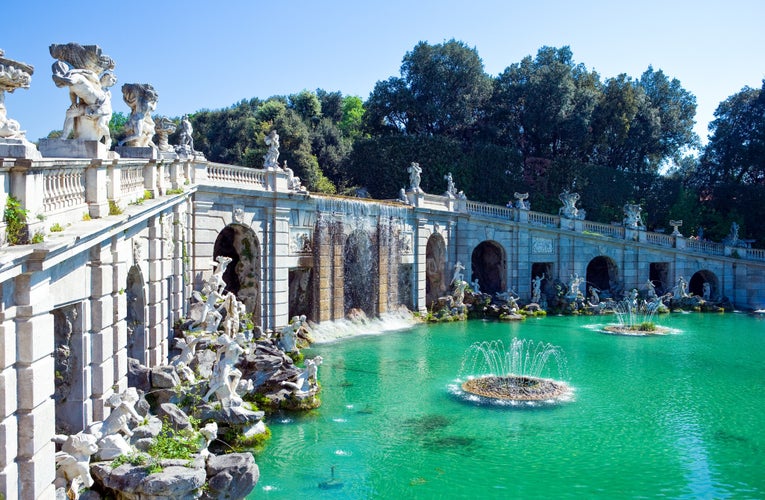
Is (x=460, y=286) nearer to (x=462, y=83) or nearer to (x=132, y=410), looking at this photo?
(x=462, y=83)

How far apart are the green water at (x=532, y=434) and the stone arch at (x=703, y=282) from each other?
16432 mm

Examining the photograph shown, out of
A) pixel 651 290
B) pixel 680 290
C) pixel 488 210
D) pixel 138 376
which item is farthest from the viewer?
pixel 680 290

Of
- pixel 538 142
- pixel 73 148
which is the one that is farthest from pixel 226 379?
pixel 538 142

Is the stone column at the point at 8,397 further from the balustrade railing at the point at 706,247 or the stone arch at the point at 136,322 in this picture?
the balustrade railing at the point at 706,247

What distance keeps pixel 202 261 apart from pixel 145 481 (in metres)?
13.6

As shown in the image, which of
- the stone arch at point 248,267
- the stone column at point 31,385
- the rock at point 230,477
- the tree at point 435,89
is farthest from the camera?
the tree at point 435,89

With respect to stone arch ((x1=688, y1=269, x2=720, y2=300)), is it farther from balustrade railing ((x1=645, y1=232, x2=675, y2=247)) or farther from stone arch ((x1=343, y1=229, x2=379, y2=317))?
stone arch ((x1=343, y1=229, x2=379, y2=317))

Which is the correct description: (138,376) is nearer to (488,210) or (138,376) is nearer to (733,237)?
(488,210)

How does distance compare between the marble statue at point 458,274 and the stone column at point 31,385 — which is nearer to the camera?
the stone column at point 31,385

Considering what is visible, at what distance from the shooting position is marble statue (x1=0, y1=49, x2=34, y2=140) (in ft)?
29.6

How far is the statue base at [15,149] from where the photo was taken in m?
7.82

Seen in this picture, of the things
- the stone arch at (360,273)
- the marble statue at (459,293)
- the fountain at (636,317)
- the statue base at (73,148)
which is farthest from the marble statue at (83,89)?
the fountain at (636,317)

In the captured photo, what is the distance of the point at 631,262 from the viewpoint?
3838cm

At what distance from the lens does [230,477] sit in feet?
34.1
